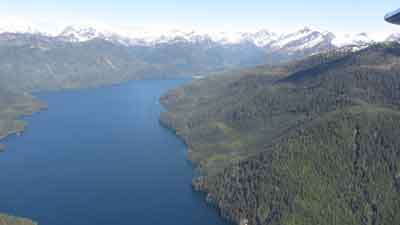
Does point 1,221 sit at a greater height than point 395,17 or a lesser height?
lesser

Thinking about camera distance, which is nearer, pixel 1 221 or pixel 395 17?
pixel 395 17
